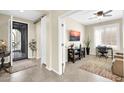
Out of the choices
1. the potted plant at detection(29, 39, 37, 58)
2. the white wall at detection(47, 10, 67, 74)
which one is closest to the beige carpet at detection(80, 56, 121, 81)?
the white wall at detection(47, 10, 67, 74)

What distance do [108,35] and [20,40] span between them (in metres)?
5.36

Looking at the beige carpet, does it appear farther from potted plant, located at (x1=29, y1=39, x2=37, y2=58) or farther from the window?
potted plant, located at (x1=29, y1=39, x2=37, y2=58)

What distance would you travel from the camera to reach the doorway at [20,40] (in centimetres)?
493

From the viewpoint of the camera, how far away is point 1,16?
12.2ft

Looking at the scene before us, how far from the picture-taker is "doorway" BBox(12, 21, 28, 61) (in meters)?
4.93

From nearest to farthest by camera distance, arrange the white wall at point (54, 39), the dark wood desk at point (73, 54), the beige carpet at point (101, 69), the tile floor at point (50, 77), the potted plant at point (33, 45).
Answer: the tile floor at point (50, 77) < the beige carpet at point (101, 69) < the white wall at point (54, 39) < the dark wood desk at point (73, 54) < the potted plant at point (33, 45)

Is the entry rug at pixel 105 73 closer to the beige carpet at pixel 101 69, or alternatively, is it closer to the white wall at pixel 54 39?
the beige carpet at pixel 101 69

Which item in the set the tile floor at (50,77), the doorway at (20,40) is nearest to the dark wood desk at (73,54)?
the tile floor at (50,77)

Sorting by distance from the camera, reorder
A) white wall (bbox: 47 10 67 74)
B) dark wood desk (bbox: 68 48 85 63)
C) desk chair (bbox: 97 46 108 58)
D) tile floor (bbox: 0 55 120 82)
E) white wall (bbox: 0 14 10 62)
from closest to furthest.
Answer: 1. tile floor (bbox: 0 55 120 82)
2. white wall (bbox: 47 10 67 74)
3. white wall (bbox: 0 14 10 62)
4. dark wood desk (bbox: 68 48 85 63)
5. desk chair (bbox: 97 46 108 58)

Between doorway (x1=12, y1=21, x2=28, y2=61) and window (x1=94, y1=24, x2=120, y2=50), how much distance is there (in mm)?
4549

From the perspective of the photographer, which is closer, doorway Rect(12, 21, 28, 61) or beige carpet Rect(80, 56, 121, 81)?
beige carpet Rect(80, 56, 121, 81)

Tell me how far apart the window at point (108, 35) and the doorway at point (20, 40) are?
4.55m

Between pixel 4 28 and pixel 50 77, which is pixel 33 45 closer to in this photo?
pixel 4 28
